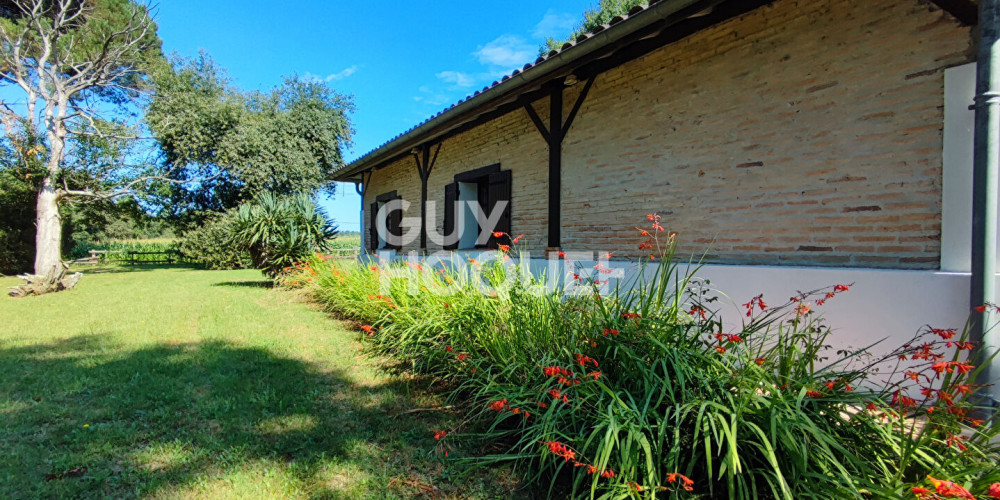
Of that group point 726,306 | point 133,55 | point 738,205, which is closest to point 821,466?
point 726,306

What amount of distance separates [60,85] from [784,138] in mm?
16282

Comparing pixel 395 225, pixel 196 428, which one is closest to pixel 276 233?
pixel 395 225

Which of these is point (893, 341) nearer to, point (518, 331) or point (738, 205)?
point (738, 205)

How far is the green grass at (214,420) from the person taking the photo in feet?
6.44

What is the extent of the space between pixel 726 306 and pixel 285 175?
1835cm

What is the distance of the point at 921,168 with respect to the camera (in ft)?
9.55

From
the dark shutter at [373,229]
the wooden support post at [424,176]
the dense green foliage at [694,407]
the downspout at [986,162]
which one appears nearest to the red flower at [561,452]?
the dense green foliage at [694,407]

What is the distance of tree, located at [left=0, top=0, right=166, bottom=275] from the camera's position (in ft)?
34.9

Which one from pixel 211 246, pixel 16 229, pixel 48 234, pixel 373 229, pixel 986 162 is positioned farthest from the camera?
pixel 211 246

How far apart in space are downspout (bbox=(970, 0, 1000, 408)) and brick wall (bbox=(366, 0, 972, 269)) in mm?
637

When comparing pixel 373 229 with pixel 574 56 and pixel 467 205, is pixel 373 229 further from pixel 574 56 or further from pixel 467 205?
pixel 574 56

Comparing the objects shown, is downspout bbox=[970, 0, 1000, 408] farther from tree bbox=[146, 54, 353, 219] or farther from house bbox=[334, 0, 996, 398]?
tree bbox=[146, 54, 353, 219]

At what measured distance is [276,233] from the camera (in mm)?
8812

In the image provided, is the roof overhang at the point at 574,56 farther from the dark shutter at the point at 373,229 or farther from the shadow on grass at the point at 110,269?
the shadow on grass at the point at 110,269
